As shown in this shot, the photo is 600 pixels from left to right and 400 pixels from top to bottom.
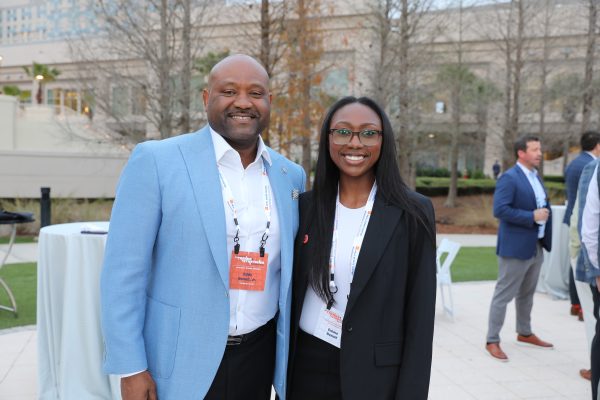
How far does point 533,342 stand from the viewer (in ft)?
18.4

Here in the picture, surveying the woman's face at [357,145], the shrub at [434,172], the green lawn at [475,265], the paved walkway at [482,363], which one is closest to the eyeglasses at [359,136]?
the woman's face at [357,145]

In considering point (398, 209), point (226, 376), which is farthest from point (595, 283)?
point (226, 376)

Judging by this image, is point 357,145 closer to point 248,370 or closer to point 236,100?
point 236,100

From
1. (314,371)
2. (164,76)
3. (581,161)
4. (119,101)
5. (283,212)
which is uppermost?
(164,76)

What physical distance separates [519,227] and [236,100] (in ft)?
12.4

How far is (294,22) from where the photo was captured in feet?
42.1

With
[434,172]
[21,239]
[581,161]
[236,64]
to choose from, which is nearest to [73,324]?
[236,64]

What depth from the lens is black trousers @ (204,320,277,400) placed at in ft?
6.98

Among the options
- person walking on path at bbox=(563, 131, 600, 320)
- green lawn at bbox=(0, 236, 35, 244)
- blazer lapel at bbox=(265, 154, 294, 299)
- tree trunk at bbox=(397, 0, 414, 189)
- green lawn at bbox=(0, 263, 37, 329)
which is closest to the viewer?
blazer lapel at bbox=(265, 154, 294, 299)

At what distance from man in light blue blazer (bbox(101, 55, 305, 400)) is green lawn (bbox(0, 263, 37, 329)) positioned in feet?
16.1

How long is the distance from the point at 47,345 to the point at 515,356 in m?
4.30

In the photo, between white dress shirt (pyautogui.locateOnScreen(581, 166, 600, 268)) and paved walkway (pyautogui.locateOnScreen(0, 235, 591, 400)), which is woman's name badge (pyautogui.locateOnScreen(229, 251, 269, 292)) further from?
paved walkway (pyautogui.locateOnScreen(0, 235, 591, 400))

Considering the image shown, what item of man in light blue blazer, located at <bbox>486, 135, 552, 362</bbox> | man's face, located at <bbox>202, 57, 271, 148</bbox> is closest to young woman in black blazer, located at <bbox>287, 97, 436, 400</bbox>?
man's face, located at <bbox>202, 57, 271, 148</bbox>

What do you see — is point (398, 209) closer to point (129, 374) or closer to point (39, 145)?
point (129, 374)
